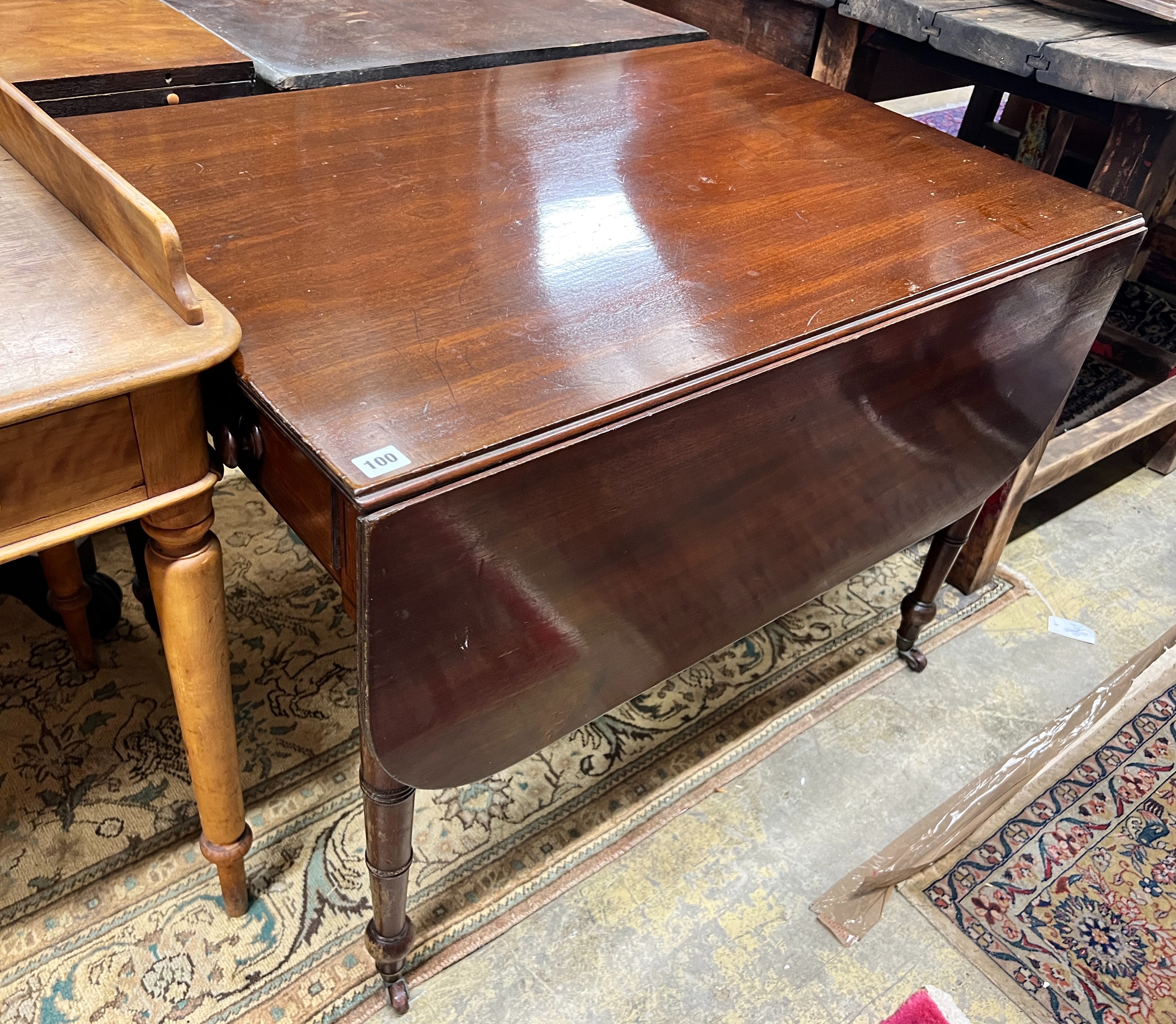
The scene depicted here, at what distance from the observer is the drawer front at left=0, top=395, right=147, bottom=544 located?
2.09 feet

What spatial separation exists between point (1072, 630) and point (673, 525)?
1162 millimetres

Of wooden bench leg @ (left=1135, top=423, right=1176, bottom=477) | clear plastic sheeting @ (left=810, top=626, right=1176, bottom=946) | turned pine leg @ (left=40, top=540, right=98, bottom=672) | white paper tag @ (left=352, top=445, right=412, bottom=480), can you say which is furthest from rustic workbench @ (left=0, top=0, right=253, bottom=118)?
wooden bench leg @ (left=1135, top=423, right=1176, bottom=477)

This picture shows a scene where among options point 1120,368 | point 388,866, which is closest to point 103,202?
point 388,866

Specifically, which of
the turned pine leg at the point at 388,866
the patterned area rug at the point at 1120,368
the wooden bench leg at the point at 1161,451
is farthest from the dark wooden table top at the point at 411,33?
the wooden bench leg at the point at 1161,451

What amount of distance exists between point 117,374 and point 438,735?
35cm

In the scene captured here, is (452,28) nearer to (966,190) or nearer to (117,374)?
(966,190)

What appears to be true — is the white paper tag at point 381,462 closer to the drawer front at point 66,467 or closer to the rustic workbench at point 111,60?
the drawer front at point 66,467

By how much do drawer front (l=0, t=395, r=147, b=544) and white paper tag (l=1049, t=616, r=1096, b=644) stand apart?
150 centimetres

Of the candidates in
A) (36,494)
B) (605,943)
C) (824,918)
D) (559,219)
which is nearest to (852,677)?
(824,918)

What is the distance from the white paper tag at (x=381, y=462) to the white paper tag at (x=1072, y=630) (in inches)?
55.2

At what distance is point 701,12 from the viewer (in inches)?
63.2

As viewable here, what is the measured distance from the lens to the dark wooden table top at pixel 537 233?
2.28 feet

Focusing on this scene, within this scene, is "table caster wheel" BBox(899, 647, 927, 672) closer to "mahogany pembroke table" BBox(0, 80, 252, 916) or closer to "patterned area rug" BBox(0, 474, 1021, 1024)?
"patterned area rug" BBox(0, 474, 1021, 1024)

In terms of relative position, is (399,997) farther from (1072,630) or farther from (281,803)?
(1072,630)
